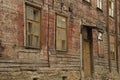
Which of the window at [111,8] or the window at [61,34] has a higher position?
the window at [111,8]

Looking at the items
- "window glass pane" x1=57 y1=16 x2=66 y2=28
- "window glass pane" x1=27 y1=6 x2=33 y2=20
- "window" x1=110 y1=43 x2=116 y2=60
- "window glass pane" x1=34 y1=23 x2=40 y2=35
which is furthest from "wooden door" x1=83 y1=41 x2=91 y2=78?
"window glass pane" x1=27 y1=6 x2=33 y2=20

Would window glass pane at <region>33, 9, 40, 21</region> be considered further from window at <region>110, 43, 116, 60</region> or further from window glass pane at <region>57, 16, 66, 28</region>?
window at <region>110, 43, 116, 60</region>

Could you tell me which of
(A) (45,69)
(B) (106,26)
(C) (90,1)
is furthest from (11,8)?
(B) (106,26)

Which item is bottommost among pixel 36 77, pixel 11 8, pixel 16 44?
pixel 36 77

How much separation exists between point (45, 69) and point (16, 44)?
7.96 ft

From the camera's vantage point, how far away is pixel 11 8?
12750 millimetres

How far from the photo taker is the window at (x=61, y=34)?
16344 mm

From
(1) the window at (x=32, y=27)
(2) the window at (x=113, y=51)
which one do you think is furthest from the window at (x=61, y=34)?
(2) the window at (x=113, y=51)

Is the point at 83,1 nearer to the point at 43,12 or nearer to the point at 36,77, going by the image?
the point at 43,12

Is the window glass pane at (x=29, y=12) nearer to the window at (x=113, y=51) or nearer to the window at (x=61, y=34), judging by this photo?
the window at (x=61, y=34)

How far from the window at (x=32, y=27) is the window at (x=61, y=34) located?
180 centimetres

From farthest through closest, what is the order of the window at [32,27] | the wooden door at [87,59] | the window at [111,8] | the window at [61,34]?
the window at [111,8] → the wooden door at [87,59] → the window at [61,34] → the window at [32,27]

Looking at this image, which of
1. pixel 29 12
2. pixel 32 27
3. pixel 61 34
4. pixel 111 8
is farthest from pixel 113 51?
pixel 29 12

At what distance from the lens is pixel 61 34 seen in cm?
1677
